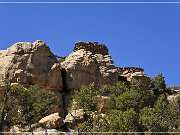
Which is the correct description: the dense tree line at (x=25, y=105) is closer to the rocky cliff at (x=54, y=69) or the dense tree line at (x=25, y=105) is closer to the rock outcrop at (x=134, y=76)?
the rocky cliff at (x=54, y=69)

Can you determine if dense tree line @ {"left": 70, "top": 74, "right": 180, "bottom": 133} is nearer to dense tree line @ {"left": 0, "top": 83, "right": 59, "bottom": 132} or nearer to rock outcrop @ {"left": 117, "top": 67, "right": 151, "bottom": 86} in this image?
rock outcrop @ {"left": 117, "top": 67, "right": 151, "bottom": 86}

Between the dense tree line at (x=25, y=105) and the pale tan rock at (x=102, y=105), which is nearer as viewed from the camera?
the dense tree line at (x=25, y=105)

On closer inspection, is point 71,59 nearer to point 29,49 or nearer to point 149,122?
point 29,49

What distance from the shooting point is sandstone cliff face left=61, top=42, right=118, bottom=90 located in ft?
145

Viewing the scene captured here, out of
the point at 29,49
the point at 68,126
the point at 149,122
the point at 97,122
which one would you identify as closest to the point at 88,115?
the point at 68,126

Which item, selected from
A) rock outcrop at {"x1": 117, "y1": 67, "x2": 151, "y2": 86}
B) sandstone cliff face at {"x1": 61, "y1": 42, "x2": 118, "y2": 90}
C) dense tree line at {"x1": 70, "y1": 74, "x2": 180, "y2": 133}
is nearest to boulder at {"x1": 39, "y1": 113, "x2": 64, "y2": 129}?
dense tree line at {"x1": 70, "y1": 74, "x2": 180, "y2": 133}

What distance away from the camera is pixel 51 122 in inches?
1309

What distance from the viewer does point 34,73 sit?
42219 mm

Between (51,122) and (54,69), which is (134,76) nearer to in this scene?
(54,69)

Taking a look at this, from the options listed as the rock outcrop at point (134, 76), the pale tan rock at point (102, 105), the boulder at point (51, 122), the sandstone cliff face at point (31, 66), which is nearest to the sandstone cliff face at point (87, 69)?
the sandstone cliff face at point (31, 66)

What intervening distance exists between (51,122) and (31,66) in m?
10.4

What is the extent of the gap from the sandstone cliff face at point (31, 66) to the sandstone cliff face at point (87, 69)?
4.79 feet

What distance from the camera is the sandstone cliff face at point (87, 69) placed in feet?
145

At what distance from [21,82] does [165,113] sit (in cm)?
1423
